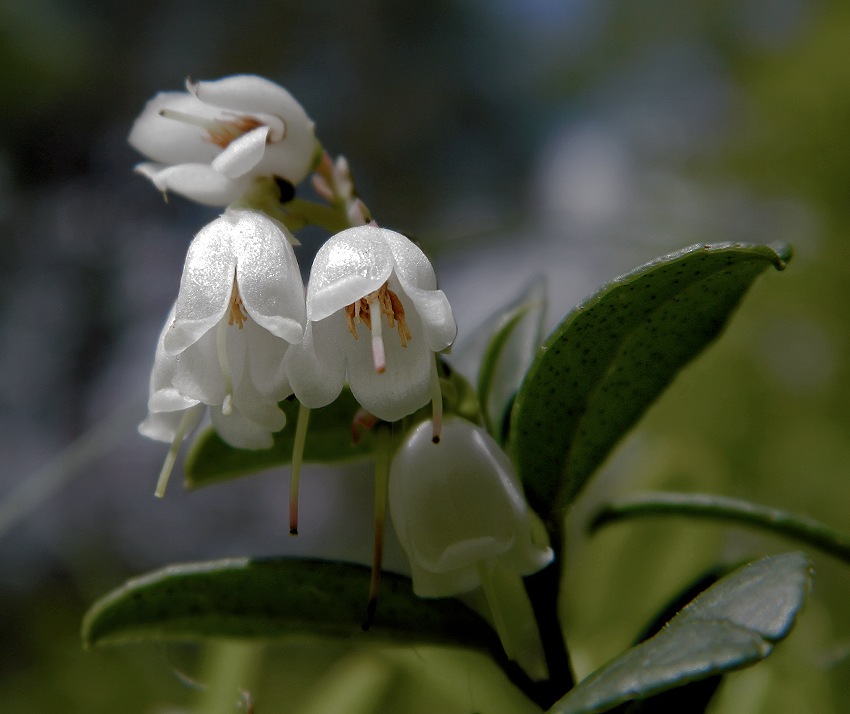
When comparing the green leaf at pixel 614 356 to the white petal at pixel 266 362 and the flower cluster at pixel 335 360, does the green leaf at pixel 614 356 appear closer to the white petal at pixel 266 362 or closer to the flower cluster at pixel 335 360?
the flower cluster at pixel 335 360

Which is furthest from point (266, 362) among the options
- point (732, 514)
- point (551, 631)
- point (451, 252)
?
point (451, 252)

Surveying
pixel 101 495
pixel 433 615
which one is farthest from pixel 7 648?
pixel 433 615

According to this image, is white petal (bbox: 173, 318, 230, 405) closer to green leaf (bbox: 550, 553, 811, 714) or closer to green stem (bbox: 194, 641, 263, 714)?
green leaf (bbox: 550, 553, 811, 714)

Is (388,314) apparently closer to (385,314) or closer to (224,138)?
(385,314)

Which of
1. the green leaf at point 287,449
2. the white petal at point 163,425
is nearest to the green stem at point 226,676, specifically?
the green leaf at point 287,449

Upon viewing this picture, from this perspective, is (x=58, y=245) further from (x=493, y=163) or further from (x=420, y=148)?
(x=493, y=163)

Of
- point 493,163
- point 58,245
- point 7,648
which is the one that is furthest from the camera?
point 493,163

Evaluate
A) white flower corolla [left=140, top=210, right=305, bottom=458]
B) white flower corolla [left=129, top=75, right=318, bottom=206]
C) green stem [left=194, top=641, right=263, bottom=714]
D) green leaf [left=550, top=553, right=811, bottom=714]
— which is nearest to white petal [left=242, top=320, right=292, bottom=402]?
white flower corolla [left=140, top=210, right=305, bottom=458]
